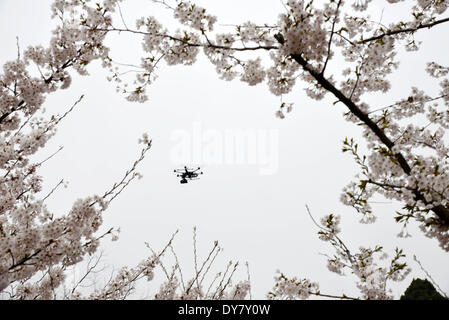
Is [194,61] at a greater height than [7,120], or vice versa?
[194,61]

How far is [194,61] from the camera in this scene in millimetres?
3764

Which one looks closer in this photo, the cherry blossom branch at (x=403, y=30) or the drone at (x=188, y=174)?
the cherry blossom branch at (x=403, y=30)

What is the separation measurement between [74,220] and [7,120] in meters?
2.13

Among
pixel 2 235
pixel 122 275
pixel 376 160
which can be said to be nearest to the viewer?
pixel 2 235

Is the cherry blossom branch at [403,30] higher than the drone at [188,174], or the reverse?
the drone at [188,174]

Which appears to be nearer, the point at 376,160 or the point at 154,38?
the point at 376,160

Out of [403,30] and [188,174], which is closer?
[403,30]

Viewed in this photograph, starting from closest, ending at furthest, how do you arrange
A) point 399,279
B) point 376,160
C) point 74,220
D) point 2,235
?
1. point 2,235
2. point 74,220
3. point 376,160
4. point 399,279

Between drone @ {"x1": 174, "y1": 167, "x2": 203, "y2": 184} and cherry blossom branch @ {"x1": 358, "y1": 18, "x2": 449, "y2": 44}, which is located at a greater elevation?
drone @ {"x1": 174, "y1": 167, "x2": 203, "y2": 184}

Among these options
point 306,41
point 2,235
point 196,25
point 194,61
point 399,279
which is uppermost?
point 194,61

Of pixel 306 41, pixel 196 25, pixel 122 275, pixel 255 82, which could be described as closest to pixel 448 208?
pixel 306 41

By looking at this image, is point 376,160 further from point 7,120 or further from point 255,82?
point 7,120

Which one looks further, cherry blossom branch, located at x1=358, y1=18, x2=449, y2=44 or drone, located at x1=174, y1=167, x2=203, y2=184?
drone, located at x1=174, y1=167, x2=203, y2=184

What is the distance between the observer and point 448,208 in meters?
2.59
